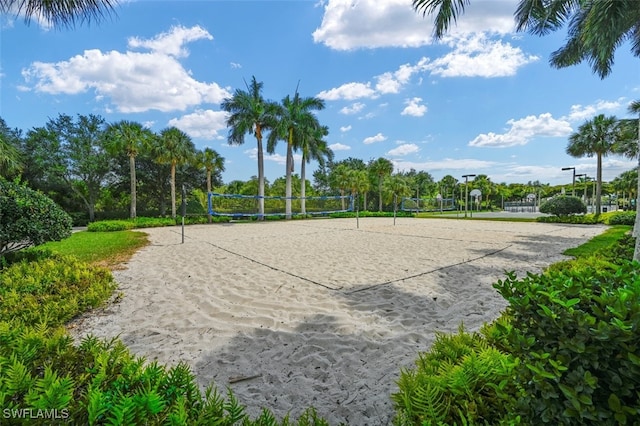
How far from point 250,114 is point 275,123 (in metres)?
1.86

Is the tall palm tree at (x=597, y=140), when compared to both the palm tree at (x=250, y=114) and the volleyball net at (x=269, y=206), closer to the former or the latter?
the volleyball net at (x=269, y=206)

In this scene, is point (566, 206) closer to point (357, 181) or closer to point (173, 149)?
point (357, 181)

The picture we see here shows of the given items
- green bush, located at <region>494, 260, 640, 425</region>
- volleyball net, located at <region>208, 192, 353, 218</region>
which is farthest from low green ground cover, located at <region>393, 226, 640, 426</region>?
volleyball net, located at <region>208, 192, 353, 218</region>

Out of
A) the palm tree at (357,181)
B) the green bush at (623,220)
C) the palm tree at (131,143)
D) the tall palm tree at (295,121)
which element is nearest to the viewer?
the green bush at (623,220)

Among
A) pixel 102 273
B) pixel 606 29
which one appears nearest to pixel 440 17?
pixel 606 29

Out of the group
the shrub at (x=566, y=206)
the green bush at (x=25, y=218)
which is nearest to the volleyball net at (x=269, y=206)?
the shrub at (x=566, y=206)

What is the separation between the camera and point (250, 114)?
2131cm

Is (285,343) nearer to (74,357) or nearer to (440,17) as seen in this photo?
(74,357)

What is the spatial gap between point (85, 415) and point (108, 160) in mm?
28867

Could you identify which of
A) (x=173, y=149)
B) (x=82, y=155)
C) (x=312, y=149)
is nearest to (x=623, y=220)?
(x=312, y=149)

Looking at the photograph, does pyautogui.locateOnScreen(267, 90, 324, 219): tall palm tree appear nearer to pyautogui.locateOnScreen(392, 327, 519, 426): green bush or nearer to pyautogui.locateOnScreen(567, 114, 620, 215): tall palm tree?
pyautogui.locateOnScreen(567, 114, 620, 215): tall palm tree

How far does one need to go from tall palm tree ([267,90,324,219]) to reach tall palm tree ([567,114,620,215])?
17745 millimetres

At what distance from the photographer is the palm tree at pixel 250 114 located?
21.2m

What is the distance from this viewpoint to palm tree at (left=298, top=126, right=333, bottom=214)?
23.1 m
